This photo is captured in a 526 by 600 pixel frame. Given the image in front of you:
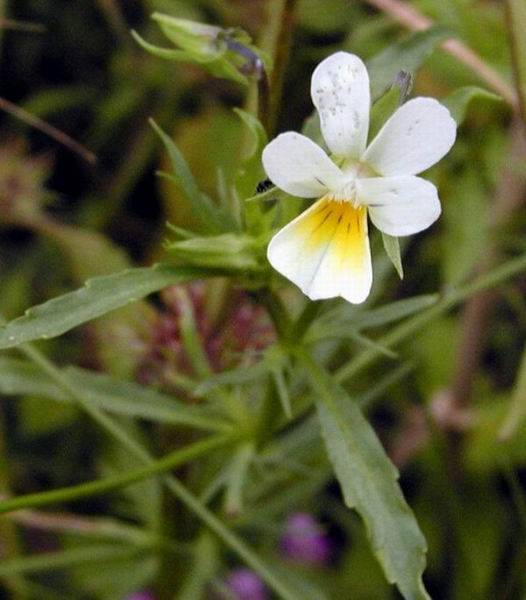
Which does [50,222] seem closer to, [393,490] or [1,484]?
[1,484]

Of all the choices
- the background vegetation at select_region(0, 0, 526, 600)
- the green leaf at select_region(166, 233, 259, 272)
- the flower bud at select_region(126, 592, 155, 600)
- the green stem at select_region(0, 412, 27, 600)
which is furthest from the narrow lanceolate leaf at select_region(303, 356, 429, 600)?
the flower bud at select_region(126, 592, 155, 600)

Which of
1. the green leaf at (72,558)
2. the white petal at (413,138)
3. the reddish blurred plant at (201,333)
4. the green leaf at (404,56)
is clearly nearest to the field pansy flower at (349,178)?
the white petal at (413,138)

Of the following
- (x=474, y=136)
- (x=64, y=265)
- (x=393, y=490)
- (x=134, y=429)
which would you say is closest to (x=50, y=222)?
(x=64, y=265)

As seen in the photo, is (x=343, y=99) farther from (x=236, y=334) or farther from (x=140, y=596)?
(x=140, y=596)

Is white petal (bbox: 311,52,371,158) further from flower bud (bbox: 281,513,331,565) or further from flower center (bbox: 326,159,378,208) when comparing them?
flower bud (bbox: 281,513,331,565)

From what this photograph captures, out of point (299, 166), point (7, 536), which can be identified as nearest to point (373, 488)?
point (299, 166)

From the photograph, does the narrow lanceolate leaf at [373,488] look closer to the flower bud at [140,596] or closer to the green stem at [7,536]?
the green stem at [7,536]

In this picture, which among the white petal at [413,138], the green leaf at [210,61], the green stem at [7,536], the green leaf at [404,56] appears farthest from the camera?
the green stem at [7,536]

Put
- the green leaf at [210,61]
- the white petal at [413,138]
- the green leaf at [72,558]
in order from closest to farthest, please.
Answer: the white petal at [413,138] → the green leaf at [210,61] → the green leaf at [72,558]
